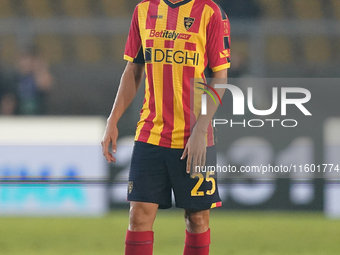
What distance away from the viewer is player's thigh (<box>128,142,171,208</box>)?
2.17m

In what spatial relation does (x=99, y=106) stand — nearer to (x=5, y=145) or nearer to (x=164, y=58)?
(x=5, y=145)

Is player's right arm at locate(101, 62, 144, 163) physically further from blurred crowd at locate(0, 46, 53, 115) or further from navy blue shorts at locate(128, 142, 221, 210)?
blurred crowd at locate(0, 46, 53, 115)

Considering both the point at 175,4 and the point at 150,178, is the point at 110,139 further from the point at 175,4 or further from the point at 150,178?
the point at 175,4

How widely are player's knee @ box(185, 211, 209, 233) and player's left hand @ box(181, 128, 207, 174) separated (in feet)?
0.73

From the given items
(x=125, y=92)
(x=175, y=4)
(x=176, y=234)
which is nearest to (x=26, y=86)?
(x=176, y=234)

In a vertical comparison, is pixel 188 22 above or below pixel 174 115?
above

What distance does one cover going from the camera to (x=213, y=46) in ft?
7.27

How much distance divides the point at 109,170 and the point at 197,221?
2372 millimetres

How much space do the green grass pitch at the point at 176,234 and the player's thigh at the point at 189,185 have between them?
→ 3.90 feet

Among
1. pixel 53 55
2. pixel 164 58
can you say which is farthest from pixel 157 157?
pixel 53 55

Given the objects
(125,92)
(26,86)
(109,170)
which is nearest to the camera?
(125,92)

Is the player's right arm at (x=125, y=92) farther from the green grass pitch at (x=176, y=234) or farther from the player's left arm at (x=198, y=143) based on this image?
the green grass pitch at (x=176, y=234)

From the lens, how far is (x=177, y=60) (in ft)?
7.20

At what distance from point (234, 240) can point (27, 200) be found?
5.64 ft
